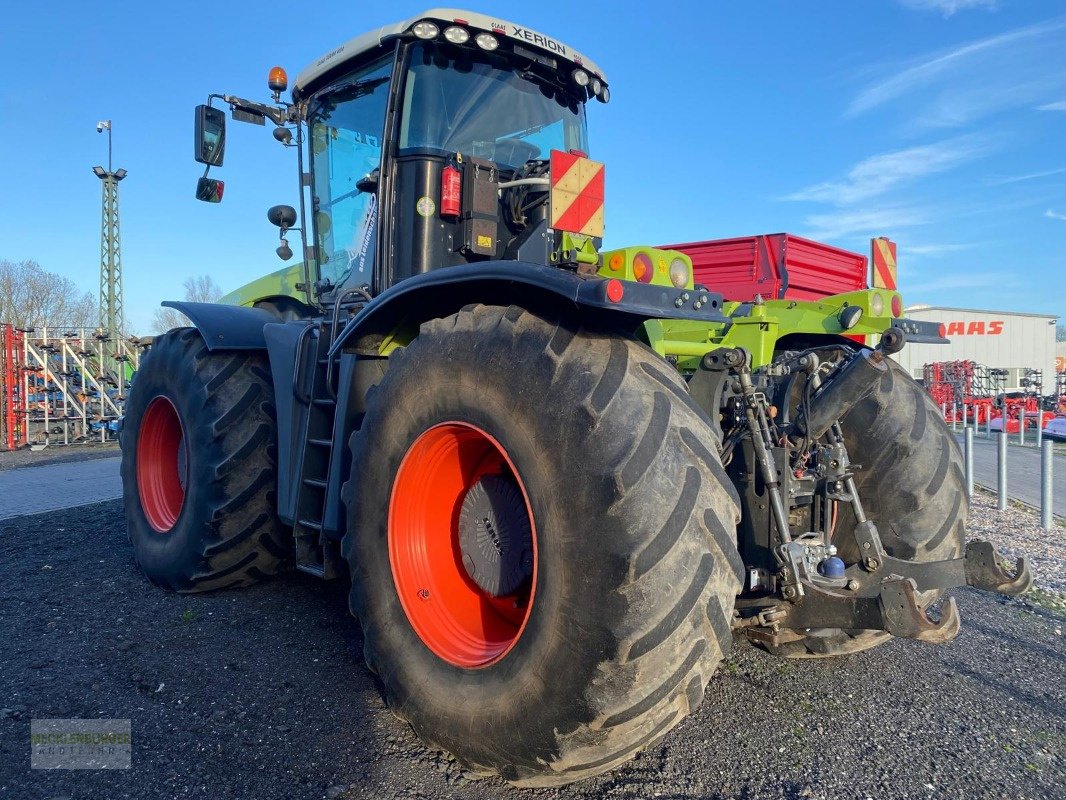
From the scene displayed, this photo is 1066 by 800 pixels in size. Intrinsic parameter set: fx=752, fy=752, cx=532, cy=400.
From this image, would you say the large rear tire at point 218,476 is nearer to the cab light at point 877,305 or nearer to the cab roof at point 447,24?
the cab roof at point 447,24

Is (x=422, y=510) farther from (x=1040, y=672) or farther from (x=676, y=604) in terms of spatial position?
(x=1040, y=672)

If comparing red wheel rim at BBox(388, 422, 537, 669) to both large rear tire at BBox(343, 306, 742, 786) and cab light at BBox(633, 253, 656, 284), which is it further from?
cab light at BBox(633, 253, 656, 284)

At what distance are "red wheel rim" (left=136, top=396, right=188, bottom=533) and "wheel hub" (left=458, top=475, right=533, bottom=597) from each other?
9.14 ft

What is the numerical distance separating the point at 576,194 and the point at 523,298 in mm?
577

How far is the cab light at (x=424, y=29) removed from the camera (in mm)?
3611

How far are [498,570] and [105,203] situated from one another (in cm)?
2903

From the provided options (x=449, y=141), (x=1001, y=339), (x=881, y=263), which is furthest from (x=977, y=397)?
(x=449, y=141)

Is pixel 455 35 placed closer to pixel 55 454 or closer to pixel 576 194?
pixel 576 194

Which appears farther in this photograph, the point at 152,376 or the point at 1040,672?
the point at 152,376

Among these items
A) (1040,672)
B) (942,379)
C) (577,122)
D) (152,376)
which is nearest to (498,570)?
(1040,672)

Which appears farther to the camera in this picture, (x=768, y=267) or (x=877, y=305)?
(x=768, y=267)

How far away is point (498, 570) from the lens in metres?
2.87

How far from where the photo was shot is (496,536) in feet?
9.50

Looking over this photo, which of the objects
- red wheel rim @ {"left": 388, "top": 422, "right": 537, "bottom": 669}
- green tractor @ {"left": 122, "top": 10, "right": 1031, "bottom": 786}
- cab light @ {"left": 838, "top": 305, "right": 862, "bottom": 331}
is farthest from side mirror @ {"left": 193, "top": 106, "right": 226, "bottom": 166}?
cab light @ {"left": 838, "top": 305, "right": 862, "bottom": 331}
